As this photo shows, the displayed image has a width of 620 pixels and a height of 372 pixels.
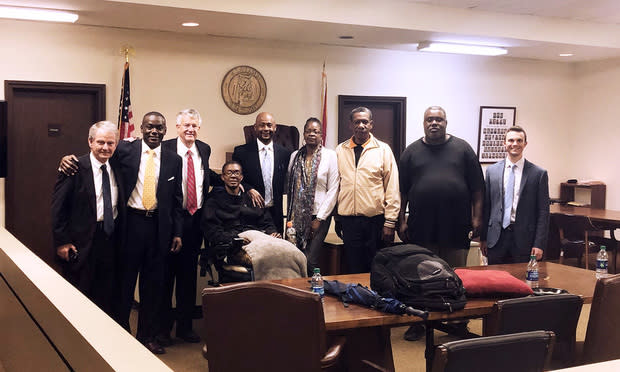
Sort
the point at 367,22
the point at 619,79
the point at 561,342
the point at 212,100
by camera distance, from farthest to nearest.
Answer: the point at 619,79, the point at 212,100, the point at 367,22, the point at 561,342

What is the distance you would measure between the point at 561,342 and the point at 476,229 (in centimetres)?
188

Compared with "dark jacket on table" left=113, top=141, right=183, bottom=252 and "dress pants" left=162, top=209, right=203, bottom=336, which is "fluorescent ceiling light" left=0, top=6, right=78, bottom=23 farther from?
"dress pants" left=162, top=209, right=203, bottom=336

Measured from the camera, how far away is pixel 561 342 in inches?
114

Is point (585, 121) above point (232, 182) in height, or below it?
above

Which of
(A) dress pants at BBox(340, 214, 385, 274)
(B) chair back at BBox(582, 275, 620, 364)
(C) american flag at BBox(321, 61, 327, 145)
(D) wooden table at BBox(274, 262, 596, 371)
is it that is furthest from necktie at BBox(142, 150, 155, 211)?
(C) american flag at BBox(321, 61, 327, 145)

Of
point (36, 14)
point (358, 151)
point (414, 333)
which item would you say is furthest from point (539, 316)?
point (36, 14)

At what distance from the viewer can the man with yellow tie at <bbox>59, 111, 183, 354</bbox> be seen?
446 centimetres

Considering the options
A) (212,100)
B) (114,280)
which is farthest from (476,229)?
(212,100)

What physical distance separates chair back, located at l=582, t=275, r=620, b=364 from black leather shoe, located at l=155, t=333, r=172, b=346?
2913mm

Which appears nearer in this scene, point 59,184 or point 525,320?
point 525,320

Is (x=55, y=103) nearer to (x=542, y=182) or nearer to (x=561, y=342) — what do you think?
(x=542, y=182)

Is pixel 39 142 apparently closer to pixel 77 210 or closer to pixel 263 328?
pixel 77 210

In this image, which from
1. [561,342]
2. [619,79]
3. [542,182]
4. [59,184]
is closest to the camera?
[561,342]

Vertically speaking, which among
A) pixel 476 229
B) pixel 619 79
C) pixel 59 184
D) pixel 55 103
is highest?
pixel 619 79
